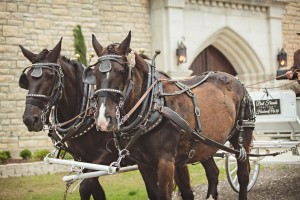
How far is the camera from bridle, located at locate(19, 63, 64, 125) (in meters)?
4.33

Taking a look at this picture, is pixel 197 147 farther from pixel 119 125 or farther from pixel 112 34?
pixel 112 34

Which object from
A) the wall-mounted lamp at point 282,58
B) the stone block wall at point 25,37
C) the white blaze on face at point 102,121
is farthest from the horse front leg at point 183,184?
the wall-mounted lamp at point 282,58

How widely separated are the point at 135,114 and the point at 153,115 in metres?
0.16

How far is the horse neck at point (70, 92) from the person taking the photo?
4.84m

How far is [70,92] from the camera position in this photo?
4875 millimetres

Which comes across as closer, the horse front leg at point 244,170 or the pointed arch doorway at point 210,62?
the horse front leg at point 244,170

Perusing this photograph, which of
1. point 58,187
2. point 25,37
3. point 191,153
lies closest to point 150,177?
point 191,153

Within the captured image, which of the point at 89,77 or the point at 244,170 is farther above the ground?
the point at 89,77

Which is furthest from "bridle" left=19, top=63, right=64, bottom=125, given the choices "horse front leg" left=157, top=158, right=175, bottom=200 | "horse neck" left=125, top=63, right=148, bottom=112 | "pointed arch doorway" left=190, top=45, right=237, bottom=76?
"pointed arch doorway" left=190, top=45, right=237, bottom=76

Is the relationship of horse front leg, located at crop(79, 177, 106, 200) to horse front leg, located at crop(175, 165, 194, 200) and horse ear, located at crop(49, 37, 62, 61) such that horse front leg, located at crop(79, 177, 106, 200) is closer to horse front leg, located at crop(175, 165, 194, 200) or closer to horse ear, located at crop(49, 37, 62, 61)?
horse front leg, located at crop(175, 165, 194, 200)

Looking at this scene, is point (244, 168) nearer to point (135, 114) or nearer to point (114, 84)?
point (135, 114)

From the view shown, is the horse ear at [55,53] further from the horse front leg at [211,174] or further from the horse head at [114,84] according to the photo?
the horse front leg at [211,174]

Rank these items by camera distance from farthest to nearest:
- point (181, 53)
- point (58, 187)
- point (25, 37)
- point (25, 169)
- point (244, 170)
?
point (181, 53), point (25, 37), point (25, 169), point (58, 187), point (244, 170)

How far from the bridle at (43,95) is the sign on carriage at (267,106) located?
124 inches
